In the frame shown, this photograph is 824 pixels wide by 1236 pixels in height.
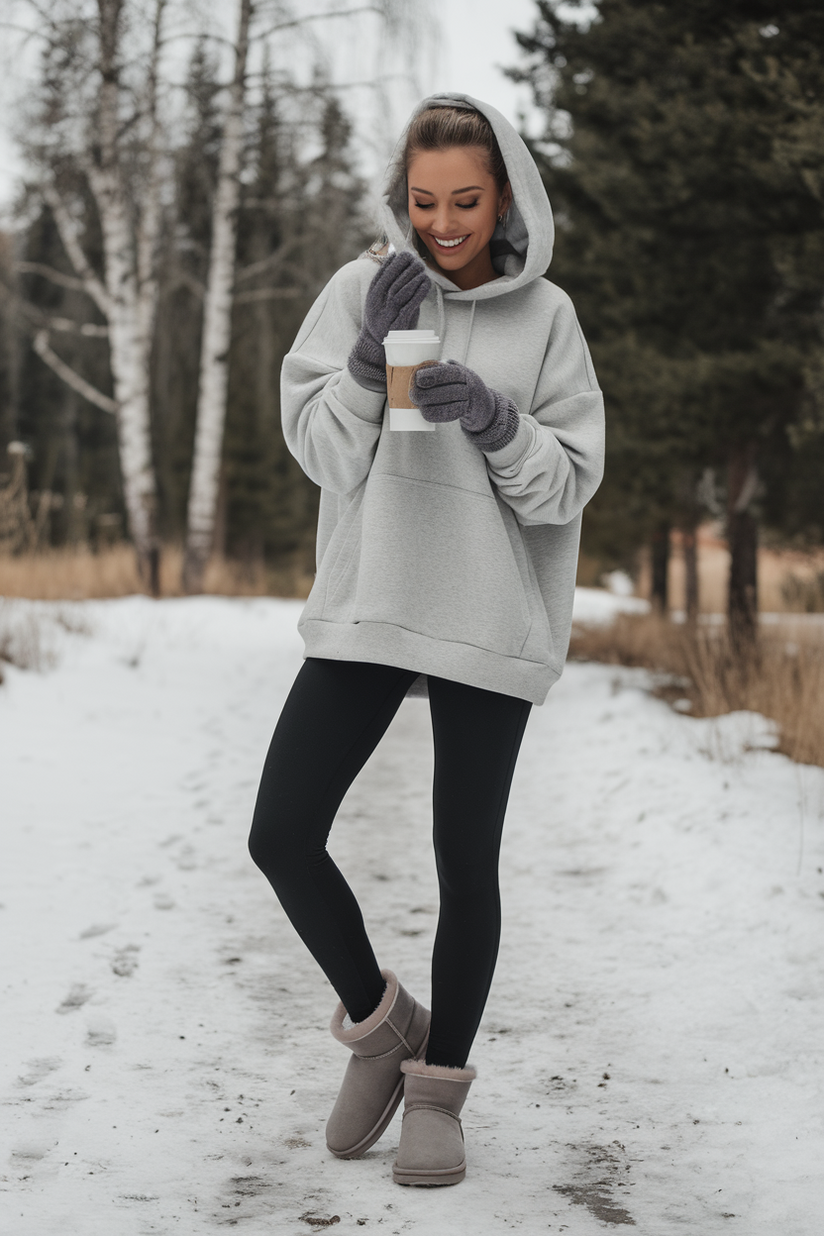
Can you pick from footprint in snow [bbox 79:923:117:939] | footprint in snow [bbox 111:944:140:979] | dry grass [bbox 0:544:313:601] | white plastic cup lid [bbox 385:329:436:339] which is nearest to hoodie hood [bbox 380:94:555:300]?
white plastic cup lid [bbox 385:329:436:339]

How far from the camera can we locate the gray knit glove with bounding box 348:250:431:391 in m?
1.93

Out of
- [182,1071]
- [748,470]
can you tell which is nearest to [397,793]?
[182,1071]

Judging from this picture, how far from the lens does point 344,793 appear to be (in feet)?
6.98

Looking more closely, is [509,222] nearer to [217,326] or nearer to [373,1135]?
[373,1135]

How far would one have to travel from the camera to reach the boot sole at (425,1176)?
2.11 meters

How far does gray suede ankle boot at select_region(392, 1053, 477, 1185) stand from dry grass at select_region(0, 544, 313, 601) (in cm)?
706

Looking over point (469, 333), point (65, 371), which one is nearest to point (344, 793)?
point (469, 333)

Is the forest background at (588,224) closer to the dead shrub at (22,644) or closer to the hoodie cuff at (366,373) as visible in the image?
the dead shrub at (22,644)

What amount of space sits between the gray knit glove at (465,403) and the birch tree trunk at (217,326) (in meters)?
10.3

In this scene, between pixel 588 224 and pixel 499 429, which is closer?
pixel 499 429

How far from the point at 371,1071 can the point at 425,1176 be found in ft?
0.71

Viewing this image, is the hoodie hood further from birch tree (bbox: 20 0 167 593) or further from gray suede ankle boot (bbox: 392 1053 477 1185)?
birch tree (bbox: 20 0 167 593)

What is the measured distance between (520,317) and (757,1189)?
5.60 ft

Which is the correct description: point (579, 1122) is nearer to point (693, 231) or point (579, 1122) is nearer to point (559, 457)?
point (559, 457)
